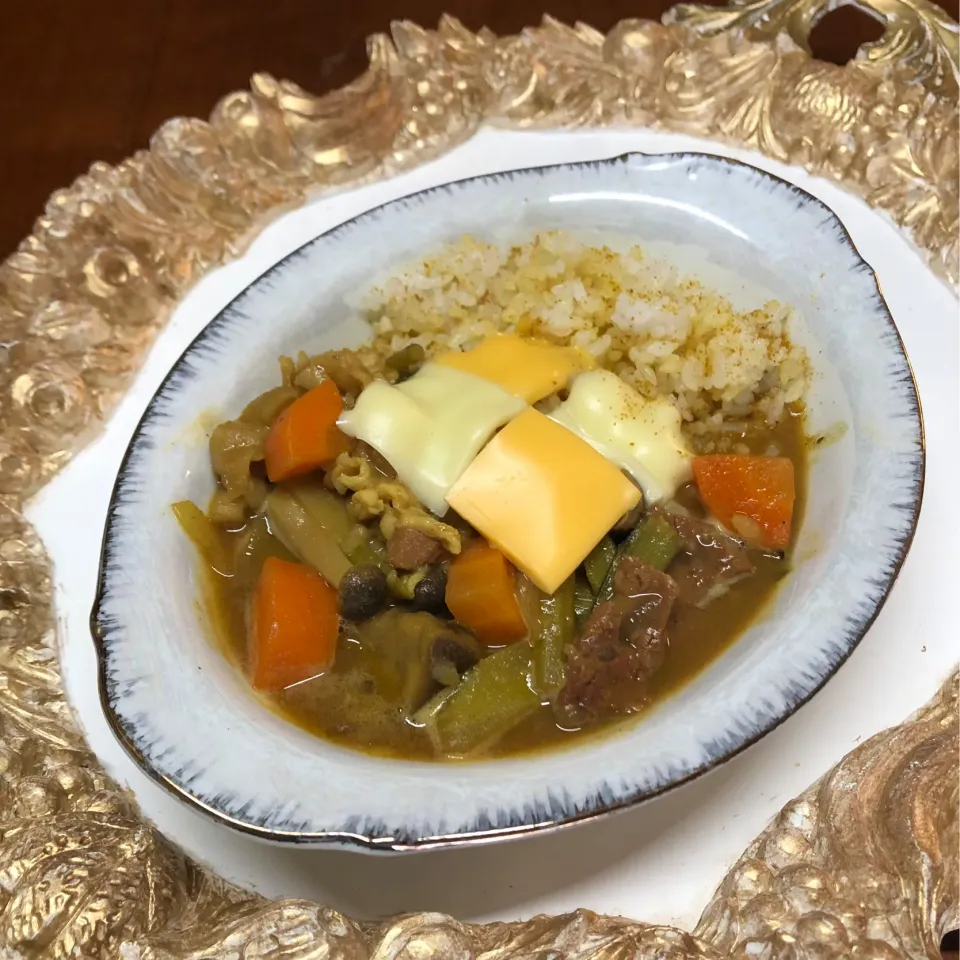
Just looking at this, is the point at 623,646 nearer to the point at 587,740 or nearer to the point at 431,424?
the point at 587,740

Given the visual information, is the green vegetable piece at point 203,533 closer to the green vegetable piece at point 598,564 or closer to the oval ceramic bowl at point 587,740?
the oval ceramic bowl at point 587,740

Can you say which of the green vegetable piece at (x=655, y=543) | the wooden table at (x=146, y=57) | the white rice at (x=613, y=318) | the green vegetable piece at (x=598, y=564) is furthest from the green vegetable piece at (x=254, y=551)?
the wooden table at (x=146, y=57)

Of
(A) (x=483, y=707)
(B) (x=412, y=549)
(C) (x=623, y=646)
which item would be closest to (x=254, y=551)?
(B) (x=412, y=549)

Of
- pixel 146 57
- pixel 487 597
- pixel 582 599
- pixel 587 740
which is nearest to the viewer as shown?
pixel 587 740

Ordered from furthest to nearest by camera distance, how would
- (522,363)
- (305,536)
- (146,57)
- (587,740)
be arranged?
1. (146,57)
2. (522,363)
3. (305,536)
4. (587,740)

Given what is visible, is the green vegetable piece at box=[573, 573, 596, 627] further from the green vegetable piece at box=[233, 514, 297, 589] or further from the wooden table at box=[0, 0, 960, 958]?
the wooden table at box=[0, 0, 960, 958]

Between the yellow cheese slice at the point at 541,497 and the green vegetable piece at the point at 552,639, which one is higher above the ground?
the yellow cheese slice at the point at 541,497

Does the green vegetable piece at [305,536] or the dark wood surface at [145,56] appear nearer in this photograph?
the green vegetable piece at [305,536]
